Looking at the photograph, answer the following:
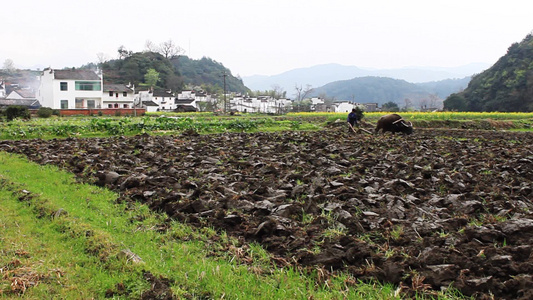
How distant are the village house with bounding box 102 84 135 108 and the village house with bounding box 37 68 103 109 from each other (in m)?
4.81

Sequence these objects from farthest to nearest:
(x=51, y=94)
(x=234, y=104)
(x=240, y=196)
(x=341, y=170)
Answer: (x=234, y=104), (x=51, y=94), (x=341, y=170), (x=240, y=196)

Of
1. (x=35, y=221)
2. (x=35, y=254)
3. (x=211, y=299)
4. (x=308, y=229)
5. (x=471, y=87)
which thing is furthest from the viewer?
(x=471, y=87)

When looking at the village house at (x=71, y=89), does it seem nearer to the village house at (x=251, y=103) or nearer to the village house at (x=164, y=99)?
the village house at (x=164, y=99)

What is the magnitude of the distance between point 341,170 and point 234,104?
9465cm

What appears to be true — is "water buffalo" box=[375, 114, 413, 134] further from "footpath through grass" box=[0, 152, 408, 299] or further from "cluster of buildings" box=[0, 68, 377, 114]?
"cluster of buildings" box=[0, 68, 377, 114]

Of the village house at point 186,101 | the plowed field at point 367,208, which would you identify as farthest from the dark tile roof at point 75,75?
the plowed field at point 367,208

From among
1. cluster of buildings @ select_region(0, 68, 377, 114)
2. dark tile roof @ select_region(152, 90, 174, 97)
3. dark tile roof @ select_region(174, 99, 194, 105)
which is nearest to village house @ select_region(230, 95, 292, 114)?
cluster of buildings @ select_region(0, 68, 377, 114)

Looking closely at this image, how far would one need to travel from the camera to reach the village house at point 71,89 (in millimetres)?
58219

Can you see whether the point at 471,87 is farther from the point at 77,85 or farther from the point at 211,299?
the point at 211,299

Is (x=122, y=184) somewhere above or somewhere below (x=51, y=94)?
Answer: below

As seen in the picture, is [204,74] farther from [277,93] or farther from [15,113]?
[15,113]

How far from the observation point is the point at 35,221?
5.48 meters

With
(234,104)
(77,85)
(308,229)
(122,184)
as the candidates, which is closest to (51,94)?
(77,85)

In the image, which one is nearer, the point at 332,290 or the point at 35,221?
the point at 332,290
